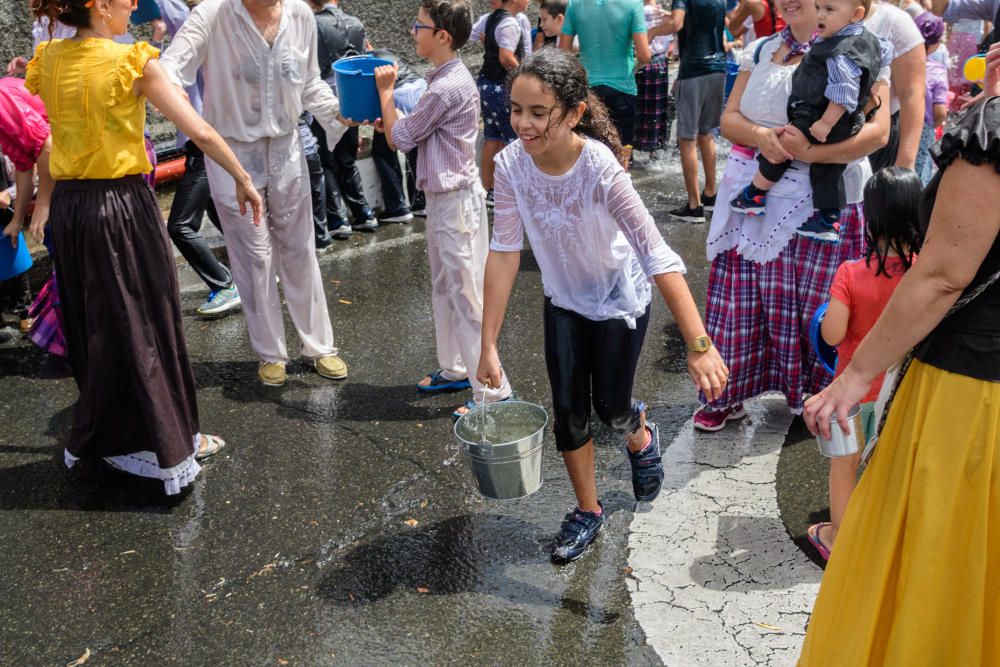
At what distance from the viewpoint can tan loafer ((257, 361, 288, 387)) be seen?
211 inches

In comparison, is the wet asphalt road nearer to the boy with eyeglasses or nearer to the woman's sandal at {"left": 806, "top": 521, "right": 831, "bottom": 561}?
the boy with eyeglasses

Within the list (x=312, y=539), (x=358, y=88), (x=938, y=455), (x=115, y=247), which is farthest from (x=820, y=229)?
(x=115, y=247)

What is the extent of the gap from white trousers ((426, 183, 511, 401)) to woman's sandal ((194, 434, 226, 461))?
1.22m

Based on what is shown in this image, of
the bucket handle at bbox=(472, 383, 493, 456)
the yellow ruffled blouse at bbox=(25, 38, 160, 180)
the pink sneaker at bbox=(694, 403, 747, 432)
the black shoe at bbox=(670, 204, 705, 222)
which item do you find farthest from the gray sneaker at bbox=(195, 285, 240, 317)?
the black shoe at bbox=(670, 204, 705, 222)

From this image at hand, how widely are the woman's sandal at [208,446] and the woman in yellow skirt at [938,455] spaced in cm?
299

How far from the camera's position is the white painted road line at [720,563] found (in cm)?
334

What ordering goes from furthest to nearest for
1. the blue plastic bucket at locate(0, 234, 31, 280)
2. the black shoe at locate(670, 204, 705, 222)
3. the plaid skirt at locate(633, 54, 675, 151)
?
the plaid skirt at locate(633, 54, 675, 151) < the black shoe at locate(670, 204, 705, 222) < the blue plastic bucket at locate(0, 234, 31, 280)

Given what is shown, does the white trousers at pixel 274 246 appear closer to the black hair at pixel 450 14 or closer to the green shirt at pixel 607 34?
the black hair at pixel 450 14

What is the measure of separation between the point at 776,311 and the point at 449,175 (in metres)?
1.62

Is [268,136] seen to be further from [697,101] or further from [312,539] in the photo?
[697,101]

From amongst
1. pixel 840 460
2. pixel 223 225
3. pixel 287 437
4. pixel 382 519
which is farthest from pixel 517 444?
pixel 223 225

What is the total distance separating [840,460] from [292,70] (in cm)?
319

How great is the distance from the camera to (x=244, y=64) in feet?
16.2

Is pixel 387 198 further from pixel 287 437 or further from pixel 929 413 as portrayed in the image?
pixel 929 413
